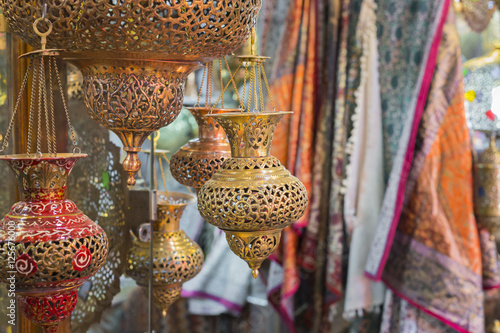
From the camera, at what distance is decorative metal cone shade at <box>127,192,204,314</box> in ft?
2.82

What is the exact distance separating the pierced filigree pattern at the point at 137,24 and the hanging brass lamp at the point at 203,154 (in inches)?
7.7

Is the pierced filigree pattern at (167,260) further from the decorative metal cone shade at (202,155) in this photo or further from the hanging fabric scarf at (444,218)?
the hanging fabric scarf at (444,218)

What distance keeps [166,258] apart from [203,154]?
0.19 meters

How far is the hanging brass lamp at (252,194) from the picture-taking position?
0.59 metres

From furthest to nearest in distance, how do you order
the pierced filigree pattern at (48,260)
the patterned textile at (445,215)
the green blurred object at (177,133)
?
1. the patterned textile at (445,215)
2. the green blurred object at (177,133)
3. the pierced filigree pattern at (48,260)

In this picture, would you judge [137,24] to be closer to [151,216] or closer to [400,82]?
[151,216]

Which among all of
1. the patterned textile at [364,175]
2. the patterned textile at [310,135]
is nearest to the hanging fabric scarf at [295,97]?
the patterned textile at [310,135]

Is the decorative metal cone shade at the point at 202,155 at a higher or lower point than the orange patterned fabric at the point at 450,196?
higher

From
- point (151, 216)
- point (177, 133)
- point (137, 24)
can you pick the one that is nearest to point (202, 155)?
point (151, 216)

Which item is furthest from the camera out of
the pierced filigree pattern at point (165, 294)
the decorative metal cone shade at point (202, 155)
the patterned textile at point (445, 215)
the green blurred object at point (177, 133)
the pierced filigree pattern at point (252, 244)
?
the patterned textile at point (445, 215)

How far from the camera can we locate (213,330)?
1.58 meters

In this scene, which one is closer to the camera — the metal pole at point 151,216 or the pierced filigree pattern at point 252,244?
the pierced filigree pattern at point 252,244

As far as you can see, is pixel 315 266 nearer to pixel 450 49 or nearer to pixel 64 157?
pixel 450 49

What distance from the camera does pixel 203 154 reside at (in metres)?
0.78
